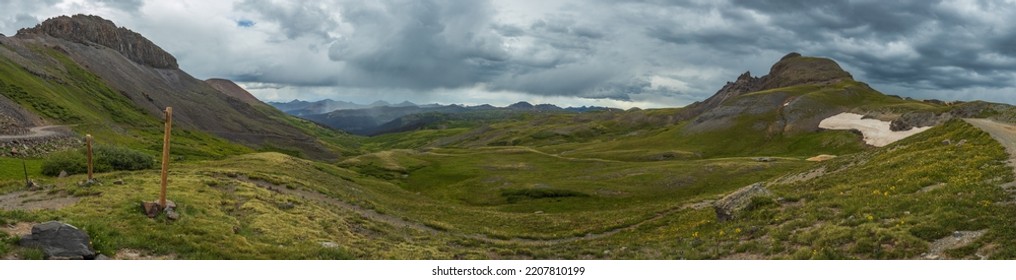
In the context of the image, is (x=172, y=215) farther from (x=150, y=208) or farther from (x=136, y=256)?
(x=136, y=256)

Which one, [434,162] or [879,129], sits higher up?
[879,129]

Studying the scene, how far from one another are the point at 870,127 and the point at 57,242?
16106 cm

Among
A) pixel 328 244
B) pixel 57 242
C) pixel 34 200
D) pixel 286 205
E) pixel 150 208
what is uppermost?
pixel 150 208

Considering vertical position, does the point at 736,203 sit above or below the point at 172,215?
above

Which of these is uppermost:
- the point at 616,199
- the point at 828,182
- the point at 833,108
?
the point at 833,108

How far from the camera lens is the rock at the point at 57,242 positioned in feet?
71.9

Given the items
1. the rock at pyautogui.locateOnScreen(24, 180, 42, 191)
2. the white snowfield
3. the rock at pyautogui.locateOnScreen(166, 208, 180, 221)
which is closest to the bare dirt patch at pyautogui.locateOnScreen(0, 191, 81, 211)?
the rock at pyautogui.locateOnScreen(24, 180, 42, 191)

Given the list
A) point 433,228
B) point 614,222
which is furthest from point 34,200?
point 614,222

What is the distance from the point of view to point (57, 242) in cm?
2225

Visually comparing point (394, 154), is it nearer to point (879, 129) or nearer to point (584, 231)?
point (584, 231)

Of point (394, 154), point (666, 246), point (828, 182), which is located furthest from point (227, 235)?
point (394, 154)

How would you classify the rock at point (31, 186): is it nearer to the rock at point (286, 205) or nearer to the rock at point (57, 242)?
the rock at point (286, 205)

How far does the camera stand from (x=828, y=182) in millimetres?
42875

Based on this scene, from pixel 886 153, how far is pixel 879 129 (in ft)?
326
